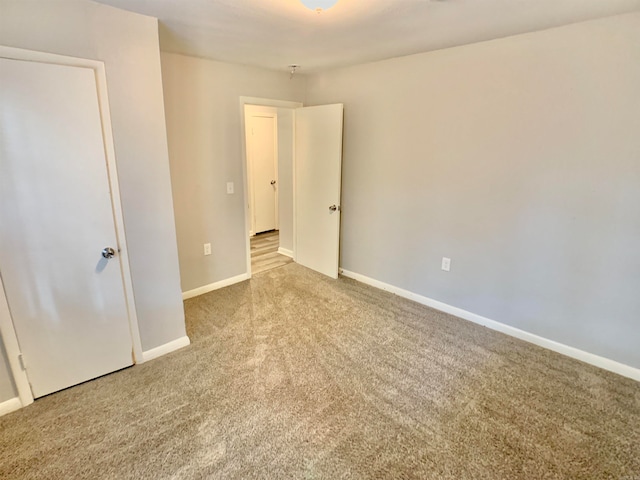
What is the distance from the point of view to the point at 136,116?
2.06 m

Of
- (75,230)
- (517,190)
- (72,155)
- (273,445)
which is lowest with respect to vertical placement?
(273,445)

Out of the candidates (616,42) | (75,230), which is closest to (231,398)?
(75,230)

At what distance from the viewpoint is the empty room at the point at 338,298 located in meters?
1.72

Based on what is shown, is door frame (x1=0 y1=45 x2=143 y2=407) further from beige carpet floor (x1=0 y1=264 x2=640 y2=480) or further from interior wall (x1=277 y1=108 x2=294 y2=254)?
interior wall (x1=277 y1=108 x2=294 y2=254)

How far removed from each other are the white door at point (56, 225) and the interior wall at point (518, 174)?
2.44 m

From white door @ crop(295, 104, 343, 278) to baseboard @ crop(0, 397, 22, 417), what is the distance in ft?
9.26

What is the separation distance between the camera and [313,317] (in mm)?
3016

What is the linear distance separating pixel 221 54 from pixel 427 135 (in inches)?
77.2

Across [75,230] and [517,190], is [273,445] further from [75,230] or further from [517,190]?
[517,190]

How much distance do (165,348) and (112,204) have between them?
112 centimetres

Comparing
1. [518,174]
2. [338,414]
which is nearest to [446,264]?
[518,174]

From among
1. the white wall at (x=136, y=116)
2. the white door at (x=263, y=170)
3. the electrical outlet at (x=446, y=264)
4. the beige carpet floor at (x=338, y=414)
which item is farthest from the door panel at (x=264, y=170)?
the electrical outlet at (x=446, y=264)

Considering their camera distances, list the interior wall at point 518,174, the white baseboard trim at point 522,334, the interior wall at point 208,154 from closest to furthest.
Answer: the interior wall at point 518,174 < the white baseboard trim at point 522,334 < the interior wall at point 208,154

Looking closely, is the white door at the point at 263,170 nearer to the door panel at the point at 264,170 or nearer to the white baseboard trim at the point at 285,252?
the door panel at the point at 264,170
